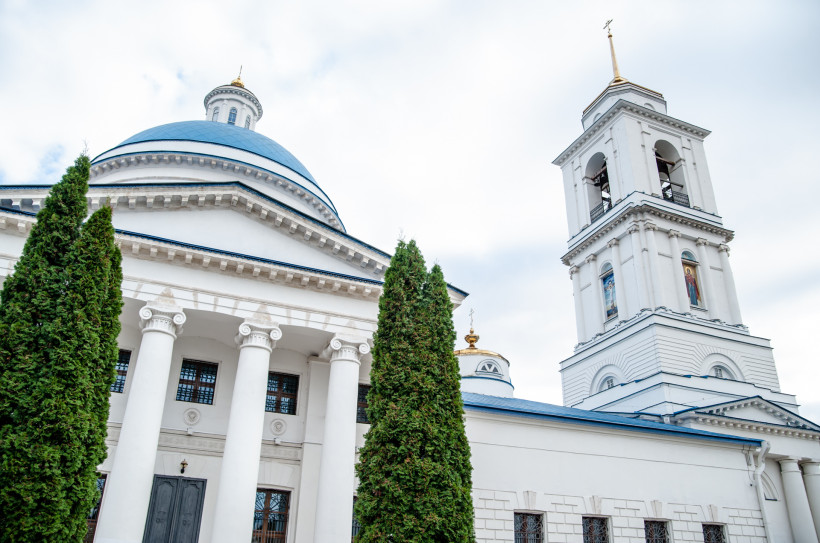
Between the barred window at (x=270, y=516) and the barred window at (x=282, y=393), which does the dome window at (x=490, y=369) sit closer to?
the barred window at (x=282, y=393)

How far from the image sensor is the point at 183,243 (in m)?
13.7

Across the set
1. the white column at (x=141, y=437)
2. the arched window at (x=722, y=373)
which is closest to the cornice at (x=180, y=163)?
the white column at (x=141, y=437)

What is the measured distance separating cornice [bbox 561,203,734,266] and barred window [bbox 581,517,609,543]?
18575mm

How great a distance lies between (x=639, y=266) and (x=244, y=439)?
22.9 metres

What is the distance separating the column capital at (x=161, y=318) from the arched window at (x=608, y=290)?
23.8m

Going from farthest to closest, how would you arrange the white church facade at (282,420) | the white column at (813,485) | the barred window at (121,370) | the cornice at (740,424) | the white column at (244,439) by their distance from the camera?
1. the cornice at (740,424)
2. the white column at (813,485)
3. the barred window at (121,370)
4. the white church facade at (282,420)
5. the white column at (244,439)

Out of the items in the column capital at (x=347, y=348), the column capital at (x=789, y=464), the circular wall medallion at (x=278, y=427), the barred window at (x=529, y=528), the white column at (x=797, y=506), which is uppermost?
the column capital at (x=347, y=348)

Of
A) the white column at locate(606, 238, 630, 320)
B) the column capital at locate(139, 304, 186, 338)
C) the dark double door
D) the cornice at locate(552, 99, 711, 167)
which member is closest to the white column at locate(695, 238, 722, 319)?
the white column at locate(606, 238, 630, 320)

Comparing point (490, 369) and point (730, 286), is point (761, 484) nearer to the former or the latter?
point (730, 286)

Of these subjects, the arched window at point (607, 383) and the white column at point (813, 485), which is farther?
the arched window at point (607, 383)

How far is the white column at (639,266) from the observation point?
96.9ft

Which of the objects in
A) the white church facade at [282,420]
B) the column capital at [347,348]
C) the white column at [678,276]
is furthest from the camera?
the white column at [678,276]

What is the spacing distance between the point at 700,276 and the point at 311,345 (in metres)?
23.3

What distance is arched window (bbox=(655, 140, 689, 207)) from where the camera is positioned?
33.9 metres
